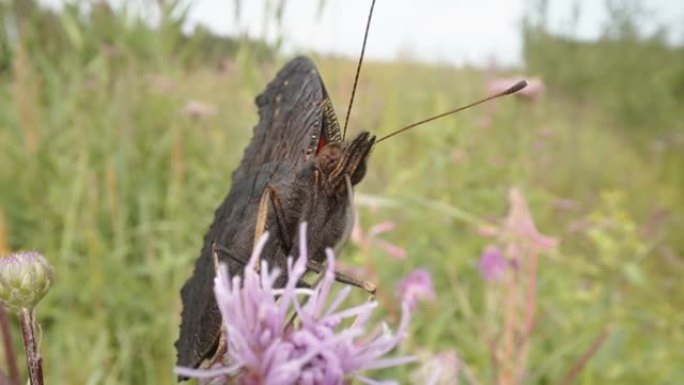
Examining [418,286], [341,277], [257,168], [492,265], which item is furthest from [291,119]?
[492,265]

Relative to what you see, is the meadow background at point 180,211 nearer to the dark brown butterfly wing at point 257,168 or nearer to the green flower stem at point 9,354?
the dark brown butterfly wing at point 257,168

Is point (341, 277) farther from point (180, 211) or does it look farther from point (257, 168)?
point (180, 211)

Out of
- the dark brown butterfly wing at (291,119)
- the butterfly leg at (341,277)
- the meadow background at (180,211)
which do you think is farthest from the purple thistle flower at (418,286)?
the butterfly leg at (341,277)

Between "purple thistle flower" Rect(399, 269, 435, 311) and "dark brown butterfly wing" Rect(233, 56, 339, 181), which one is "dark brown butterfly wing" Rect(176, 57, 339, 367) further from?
"purple thistle flower" Rect(399, 269, 435, 311)

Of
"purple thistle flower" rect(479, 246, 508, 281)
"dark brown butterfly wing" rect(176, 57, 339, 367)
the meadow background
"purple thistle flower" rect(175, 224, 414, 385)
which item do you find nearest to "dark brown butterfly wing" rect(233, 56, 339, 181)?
"dark brown butterfly wing" rect(176, 57, 339, 367)

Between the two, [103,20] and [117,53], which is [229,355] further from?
[117,53]
